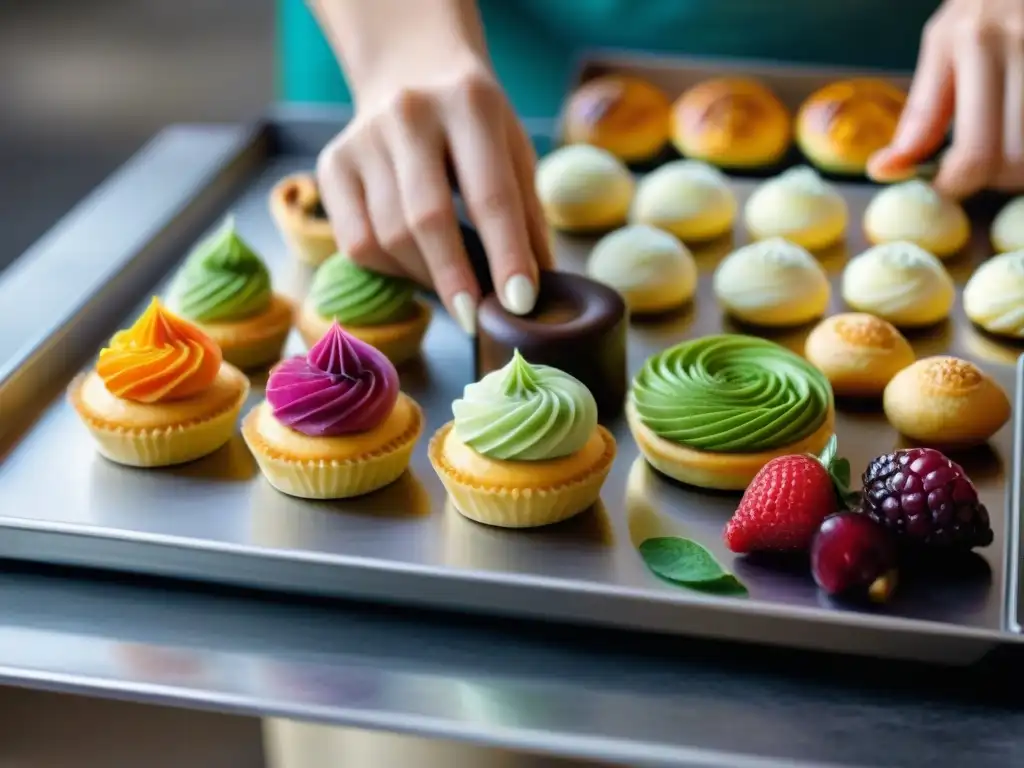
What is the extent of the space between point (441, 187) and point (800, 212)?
0.69 m

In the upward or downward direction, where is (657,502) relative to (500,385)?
downward

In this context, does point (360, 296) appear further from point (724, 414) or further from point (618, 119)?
point (618, 119)

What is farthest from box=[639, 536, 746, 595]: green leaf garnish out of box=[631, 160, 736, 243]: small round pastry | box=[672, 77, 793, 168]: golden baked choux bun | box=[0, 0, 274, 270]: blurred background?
box=[0, 0, 274, 270]: blurred background

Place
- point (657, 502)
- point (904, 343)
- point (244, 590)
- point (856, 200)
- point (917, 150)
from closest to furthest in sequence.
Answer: point (244, 590) < point (657, 502) < point (904, 343) < point (917, 150) < point (856, 200)

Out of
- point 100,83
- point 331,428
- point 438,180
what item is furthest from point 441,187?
point 100,83

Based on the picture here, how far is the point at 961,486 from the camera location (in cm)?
139

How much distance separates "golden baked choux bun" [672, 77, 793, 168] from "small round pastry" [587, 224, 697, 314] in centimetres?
48

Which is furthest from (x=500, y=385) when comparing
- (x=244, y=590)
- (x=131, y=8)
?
(x=131, y=8)

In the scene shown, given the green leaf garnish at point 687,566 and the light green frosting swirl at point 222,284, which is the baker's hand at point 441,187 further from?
the green leaf garnish at point 687,566

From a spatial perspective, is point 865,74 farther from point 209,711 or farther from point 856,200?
point 209,711

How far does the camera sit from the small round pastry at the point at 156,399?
163 cm

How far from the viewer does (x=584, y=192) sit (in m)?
2.26

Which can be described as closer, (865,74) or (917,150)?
(917,150)

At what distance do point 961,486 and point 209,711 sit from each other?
2.64ft
